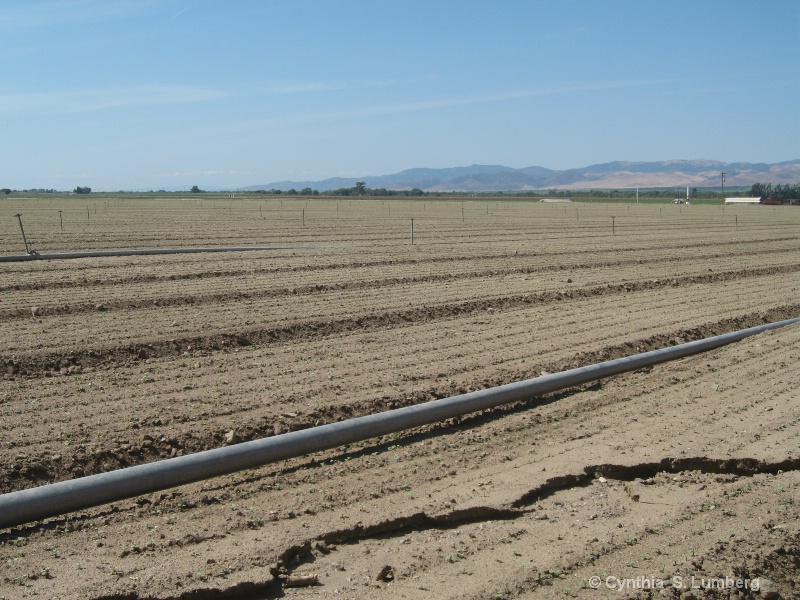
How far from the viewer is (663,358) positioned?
30.9 ft

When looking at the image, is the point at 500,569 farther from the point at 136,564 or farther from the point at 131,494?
the point at 131,494

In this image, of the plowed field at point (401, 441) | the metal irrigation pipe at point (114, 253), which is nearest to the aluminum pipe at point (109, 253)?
the metal irrigation pipe at point (114, 253)

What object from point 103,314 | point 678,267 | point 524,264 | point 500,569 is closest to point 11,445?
point 500,569

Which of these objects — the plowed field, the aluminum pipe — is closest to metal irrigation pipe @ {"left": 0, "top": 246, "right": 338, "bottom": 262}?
the aluminum pipe

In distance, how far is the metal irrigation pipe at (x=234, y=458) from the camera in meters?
5.09

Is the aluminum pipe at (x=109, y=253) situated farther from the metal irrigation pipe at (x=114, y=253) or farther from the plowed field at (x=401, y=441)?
the plowed field at (x=401, y=441)

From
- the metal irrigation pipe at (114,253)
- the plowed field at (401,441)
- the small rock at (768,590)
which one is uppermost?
the metal irrigation pipe at (114,253)

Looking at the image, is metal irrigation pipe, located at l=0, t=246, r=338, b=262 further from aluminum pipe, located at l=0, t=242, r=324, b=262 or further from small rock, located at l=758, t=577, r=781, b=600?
small rock, located at l=758, t=577, r=781, b=600

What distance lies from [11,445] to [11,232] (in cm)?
2612

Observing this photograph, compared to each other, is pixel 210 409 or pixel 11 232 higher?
pixel 11 232

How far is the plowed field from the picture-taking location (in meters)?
4.47

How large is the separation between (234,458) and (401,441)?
1593 mm

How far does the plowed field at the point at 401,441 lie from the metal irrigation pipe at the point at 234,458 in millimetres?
124

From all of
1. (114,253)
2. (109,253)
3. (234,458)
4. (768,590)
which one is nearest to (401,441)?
(234,458)
